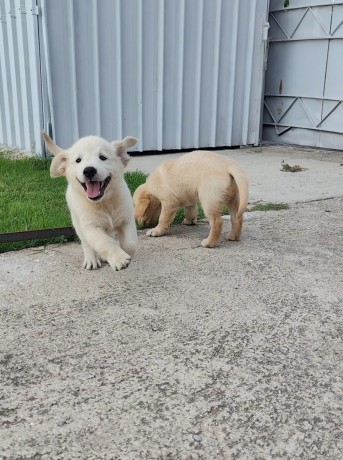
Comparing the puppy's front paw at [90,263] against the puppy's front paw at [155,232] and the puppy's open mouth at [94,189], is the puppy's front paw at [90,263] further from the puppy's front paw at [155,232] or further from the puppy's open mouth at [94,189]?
the puppy's front paw at [155,232]

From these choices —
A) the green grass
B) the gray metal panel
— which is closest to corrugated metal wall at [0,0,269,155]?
the green grass

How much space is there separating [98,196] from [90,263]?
0.50m

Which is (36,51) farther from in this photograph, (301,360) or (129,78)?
(301,360)

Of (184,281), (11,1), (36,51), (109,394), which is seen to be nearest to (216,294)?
(184,281)

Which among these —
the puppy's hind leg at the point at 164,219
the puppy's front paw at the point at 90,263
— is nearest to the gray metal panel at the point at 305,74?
the puppy's hind leg at the point at 164,219

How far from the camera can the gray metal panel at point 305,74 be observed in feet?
28.4

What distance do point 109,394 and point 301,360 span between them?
2.77 feet

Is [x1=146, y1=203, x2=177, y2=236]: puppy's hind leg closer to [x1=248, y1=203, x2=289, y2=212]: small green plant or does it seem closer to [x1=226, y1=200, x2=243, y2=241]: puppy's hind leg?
[x1=226, y1=200, x2=243, y2=241]: puppy's hind leg

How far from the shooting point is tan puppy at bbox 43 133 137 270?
9.57 ft

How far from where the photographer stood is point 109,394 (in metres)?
1.87

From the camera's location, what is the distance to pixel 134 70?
7.38 meters

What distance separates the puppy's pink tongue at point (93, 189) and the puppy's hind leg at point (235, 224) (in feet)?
3.86

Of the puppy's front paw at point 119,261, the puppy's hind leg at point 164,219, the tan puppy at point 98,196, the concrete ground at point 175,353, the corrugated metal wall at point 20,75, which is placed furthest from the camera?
the corrugated metal wall at point 20,75

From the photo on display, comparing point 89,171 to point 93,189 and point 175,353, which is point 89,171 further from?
point 175,353
